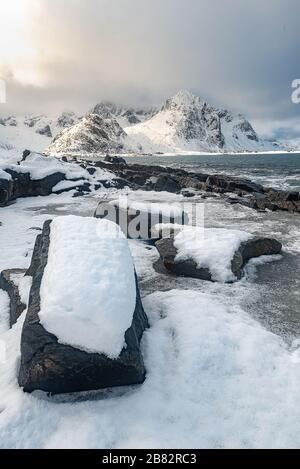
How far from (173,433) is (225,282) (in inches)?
200

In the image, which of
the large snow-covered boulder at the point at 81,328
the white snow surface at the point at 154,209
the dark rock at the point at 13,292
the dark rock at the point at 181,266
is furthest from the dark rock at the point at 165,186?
the large snow-covered boulder at the point at 81,328

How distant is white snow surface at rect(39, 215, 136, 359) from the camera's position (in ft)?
17.8

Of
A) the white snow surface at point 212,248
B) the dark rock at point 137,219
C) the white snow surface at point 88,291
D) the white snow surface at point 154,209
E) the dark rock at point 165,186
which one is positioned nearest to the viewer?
the white snow surface at point 88,291

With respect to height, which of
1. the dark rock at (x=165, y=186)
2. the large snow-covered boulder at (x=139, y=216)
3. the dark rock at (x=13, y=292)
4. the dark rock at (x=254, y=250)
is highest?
the dark rock at (x=165, y=186)

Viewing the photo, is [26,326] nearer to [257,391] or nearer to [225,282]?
[257,391]

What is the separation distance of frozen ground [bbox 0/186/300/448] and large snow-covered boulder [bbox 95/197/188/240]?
5.20m

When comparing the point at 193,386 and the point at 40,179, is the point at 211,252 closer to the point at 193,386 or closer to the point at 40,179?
the point at 193,386

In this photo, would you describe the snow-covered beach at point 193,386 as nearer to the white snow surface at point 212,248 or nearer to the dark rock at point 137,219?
the white snow surface at point 212,248

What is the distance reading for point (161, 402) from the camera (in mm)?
5328

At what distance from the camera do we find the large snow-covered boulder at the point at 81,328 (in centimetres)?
526

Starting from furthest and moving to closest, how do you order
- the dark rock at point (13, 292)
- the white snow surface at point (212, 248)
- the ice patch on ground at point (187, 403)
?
1. the white snow surface at point (212, 248)
2. the dark rock at point (13, 292)
3. the ice patch on ground at point (187, 403)

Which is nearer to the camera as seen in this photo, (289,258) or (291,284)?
(291,284)
